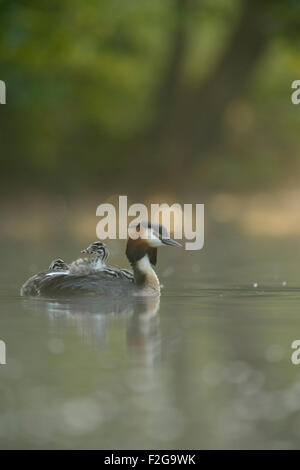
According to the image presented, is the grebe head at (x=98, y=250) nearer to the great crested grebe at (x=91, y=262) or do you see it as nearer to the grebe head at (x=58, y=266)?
the great crested grebe at (x=91, y=262)

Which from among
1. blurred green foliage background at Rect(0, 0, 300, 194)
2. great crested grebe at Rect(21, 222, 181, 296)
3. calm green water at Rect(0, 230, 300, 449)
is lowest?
calm green water at Rect(0, 230, 300, 449)

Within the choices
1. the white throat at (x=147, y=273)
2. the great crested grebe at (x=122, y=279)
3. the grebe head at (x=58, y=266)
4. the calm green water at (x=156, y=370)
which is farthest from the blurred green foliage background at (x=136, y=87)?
the calm green water at (x=156, y=370)

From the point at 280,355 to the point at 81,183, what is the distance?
57.2ft

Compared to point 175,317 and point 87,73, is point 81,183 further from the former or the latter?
point 175,317

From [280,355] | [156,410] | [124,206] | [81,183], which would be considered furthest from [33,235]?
[156,410]

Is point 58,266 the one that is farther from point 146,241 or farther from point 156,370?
point 156,370

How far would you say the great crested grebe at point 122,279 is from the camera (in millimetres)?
10367

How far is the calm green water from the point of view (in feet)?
18.6

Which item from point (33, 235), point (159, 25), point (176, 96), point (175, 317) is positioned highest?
point (159, 25)

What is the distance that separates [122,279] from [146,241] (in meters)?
0.67

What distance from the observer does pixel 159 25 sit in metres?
26.0

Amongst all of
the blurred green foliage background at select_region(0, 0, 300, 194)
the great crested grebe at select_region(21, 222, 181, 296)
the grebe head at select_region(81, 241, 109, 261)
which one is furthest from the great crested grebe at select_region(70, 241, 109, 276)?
the blurred green foliage background at select_region(0, 0, 300, 194)

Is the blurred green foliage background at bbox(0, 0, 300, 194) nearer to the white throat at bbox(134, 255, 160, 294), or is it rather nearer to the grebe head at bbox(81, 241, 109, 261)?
the grebe head at bbox(81, 241, 109, 261)

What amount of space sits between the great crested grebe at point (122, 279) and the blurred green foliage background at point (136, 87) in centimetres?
1050
